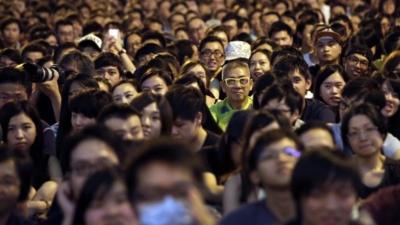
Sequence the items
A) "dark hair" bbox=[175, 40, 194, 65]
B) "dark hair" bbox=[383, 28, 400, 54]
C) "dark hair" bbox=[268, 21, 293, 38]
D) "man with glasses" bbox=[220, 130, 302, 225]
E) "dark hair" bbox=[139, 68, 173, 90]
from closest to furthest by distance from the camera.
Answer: "man with glasses" bbox=[220, 130, 302, 225]
"dark hair" bbox=[139, 68, 173, 90]
"dark hair" bbox=[383, 28, 400, 54]
"dark hair" bbox=[175, 40, 194, 65]
"dark hair" bbox=[268, 21, 293, 38]

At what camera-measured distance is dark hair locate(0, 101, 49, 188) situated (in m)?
7.93

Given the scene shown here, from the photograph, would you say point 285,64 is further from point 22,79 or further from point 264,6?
point 264,6

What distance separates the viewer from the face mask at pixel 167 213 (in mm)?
4148

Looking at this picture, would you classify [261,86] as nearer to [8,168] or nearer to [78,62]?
[78,62]

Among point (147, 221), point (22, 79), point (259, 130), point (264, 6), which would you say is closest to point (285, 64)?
point (22, 79)

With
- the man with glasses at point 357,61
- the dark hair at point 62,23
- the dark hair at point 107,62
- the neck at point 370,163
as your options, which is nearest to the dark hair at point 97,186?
the neck at point 370,163

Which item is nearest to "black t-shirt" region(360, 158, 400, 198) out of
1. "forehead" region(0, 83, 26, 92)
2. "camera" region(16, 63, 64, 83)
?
"forehead" region(0, 83, 26, 92)

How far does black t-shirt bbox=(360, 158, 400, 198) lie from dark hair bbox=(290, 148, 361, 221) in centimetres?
149

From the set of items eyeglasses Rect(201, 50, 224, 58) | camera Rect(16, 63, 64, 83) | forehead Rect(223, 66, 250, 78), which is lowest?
forehead Rect(223, 66, 250, 78)

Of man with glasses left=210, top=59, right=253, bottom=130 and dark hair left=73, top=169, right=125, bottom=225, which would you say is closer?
→ dark hair left=73, top=169, right=125, bottom=225

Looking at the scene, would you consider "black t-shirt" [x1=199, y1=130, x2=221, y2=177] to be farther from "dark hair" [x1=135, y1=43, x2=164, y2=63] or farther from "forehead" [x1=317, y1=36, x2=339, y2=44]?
"dark hair" [x1=135, y1=43, x2=164, y2=63]

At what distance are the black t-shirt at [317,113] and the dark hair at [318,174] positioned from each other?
3.90 meters

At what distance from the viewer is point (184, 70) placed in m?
11.0

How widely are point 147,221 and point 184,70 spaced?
22.2ft
